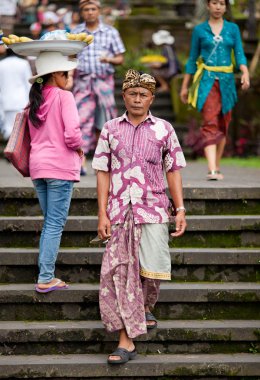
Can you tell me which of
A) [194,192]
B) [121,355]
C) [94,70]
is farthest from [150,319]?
[94,70]

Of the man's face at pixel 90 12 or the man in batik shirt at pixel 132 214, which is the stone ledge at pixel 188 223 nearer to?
the man in batik shirt at pixel 132 214

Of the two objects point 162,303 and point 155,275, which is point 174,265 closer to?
point 162,303

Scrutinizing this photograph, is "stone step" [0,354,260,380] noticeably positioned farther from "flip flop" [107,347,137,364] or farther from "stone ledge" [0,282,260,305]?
"stone ledge" [0,282,260,305]

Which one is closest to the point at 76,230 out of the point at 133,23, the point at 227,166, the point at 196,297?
the point at 196,297

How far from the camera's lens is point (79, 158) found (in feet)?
24.8

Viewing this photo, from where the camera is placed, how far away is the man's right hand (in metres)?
6.90

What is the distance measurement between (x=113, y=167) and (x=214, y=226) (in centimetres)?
148

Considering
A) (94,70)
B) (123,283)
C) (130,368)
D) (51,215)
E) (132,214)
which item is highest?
(94,70)

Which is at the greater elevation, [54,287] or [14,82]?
[14,82]

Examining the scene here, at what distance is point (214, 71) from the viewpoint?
9.74 metres

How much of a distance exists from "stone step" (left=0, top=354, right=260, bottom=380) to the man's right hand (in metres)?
0.88

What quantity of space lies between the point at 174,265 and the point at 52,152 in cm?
134

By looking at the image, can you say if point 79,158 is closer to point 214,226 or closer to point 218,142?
point 214,226

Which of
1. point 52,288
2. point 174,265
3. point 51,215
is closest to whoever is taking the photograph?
point 51,215
